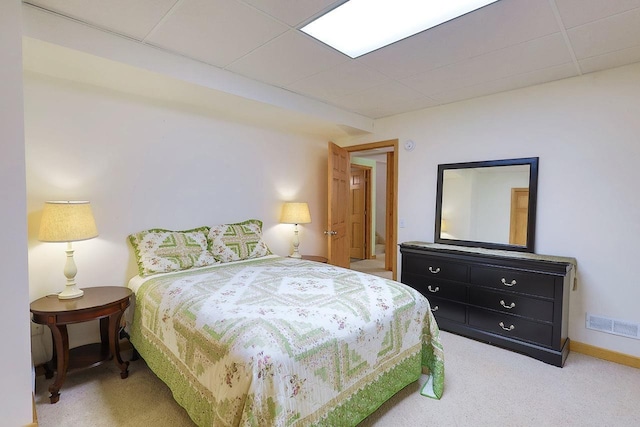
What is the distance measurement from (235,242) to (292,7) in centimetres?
208

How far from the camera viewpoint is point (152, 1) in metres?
1.68

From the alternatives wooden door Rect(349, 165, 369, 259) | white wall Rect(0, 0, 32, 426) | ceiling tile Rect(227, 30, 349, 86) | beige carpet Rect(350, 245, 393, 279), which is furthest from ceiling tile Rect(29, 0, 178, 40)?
wooden door Rect(349, 165, 369, 259)

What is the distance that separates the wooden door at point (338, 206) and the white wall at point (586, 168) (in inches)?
65.3

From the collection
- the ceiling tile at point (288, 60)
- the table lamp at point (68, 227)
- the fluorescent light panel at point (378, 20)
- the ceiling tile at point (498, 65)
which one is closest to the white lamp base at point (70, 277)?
the table lamp at point (68, 227)

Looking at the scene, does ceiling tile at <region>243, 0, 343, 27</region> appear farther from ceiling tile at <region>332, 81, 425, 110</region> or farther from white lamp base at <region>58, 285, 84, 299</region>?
white lamp base at <region>58, 285, 84, 299</region>

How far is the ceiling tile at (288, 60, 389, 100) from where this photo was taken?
8.31ft

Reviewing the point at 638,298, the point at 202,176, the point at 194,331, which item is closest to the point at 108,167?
the point at 202,176

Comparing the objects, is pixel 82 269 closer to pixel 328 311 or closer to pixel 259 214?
pixel 259 214

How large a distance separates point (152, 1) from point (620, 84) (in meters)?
3.41

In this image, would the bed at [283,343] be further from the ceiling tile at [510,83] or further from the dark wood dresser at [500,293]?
the ceiling tile at [510,83]

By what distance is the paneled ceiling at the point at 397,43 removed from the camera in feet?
5.69

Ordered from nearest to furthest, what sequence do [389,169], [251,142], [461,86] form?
[461,86], [251,142], [389,169]

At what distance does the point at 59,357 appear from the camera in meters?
1.94

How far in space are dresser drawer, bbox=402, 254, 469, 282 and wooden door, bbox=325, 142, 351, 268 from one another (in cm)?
107
